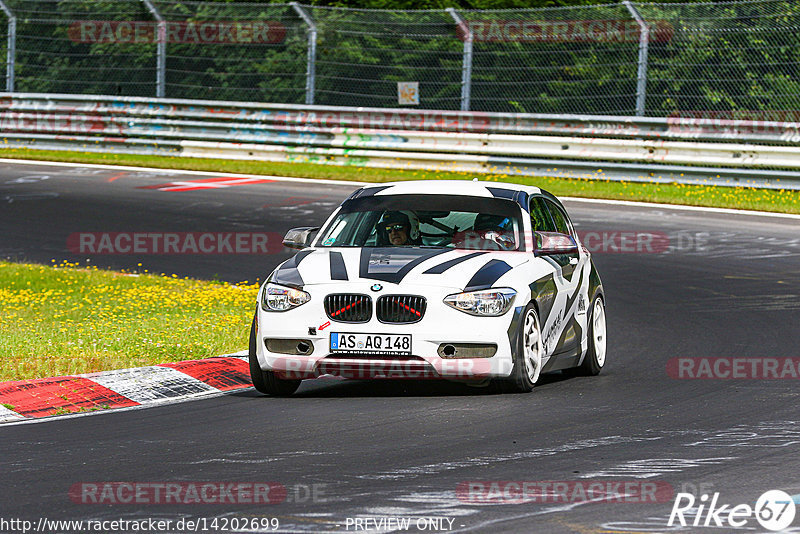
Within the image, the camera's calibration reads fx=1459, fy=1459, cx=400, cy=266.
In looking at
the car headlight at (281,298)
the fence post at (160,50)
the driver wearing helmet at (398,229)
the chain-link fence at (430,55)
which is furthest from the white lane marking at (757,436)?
the fence post at (160,50)

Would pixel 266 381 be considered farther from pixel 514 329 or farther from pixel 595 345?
pixel 595 345

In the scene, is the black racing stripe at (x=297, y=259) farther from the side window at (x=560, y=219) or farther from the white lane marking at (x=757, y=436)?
the white lane marking at (x=757, y=436)

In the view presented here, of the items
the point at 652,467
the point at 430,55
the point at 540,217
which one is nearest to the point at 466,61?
the point at 430,55

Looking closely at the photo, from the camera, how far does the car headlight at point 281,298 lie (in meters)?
9.58

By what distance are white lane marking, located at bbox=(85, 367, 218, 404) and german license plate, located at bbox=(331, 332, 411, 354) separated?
3.90ft

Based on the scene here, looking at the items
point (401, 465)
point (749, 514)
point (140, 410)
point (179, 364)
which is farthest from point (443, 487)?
point (179, 364)

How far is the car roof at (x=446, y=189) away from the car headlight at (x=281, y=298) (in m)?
1.62

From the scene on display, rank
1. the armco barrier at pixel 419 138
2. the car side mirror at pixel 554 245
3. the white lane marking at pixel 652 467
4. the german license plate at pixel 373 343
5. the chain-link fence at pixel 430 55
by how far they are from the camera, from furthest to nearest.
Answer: the chain-link fence at pixel 430 55 → the armco barrier at pixel 419 138 → the car side mirror at pixel 554 245 → the german license plate at pixel 373 343 → the white lane marking at pixel 652 467

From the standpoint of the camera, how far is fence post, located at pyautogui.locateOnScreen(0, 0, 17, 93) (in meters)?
29.8

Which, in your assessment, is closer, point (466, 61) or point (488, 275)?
point (488, 275)

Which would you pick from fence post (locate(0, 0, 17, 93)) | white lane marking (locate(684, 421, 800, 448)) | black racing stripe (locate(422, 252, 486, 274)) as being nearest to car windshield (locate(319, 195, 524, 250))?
black racing stripe (locate(422, 252, 486, 274))

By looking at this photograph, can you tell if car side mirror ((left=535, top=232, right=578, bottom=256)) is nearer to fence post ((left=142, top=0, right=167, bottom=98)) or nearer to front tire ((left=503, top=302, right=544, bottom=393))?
front tire ((left=503, top=302, right=544, bottom=393))

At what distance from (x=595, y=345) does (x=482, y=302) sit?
6.04 ft

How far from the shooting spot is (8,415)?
29.3ft
